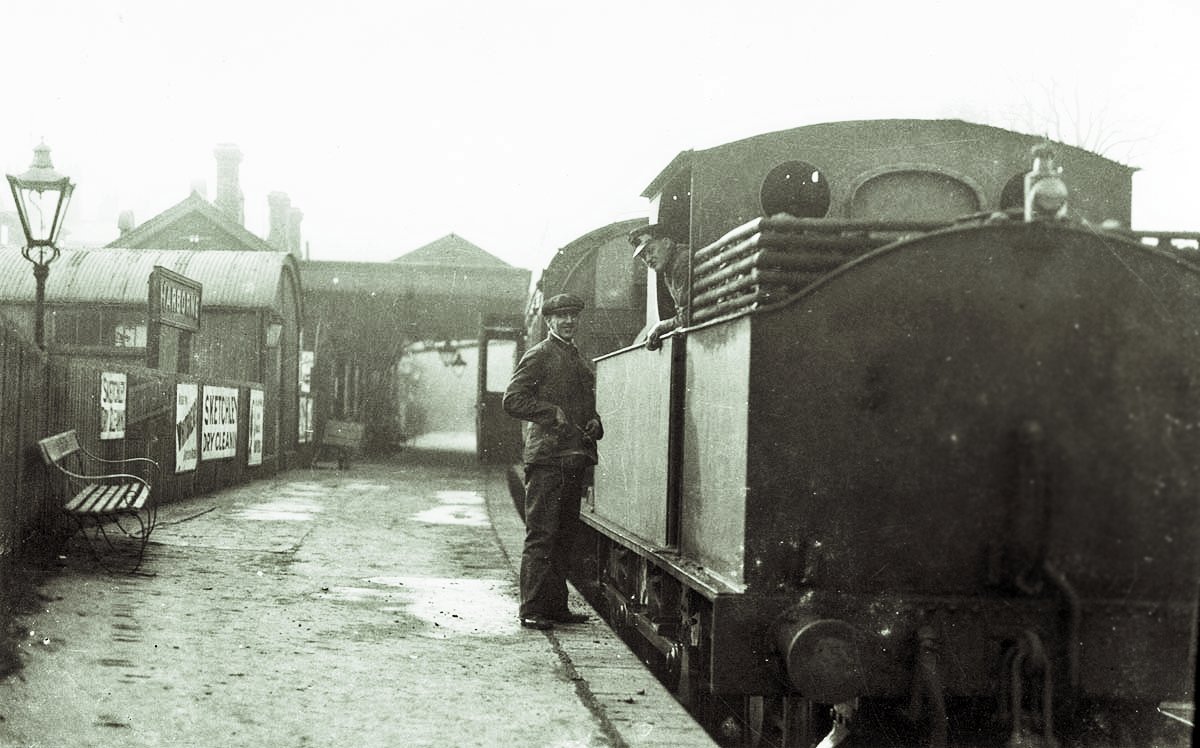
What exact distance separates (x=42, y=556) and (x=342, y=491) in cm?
906

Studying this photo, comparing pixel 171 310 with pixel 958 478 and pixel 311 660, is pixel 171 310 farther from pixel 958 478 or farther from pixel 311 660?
pixel 958 478

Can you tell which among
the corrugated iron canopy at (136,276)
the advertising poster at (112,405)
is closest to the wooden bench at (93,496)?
the advertising poster at (112,405)

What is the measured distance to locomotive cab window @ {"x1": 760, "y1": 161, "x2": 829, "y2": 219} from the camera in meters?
5.57

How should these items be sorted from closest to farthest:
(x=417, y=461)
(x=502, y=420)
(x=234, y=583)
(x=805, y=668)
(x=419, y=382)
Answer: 1. (x=805, y=668)
2. (x=234, y=583)
3. (x=502, y=420)
4. (x=417, y=461)
5. (x=419, y=382)

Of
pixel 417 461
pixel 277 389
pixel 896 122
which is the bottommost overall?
pixel 417 461

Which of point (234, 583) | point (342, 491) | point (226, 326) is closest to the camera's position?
point (234, 583)

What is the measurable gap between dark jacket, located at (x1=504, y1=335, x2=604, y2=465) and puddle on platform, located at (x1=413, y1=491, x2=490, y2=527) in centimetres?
621

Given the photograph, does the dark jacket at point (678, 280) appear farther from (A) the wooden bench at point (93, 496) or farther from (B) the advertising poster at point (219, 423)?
(B) the advertising poster at point (219, 423)

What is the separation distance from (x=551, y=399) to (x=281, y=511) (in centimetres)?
765

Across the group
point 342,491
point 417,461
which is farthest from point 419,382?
point 342,491

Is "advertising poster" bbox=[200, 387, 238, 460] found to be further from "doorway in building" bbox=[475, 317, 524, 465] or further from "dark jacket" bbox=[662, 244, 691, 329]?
"dark jacket" bbox=[662, 244, 691, 329]

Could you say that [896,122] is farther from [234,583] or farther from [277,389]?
[277,389]

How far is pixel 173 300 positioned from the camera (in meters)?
15.1

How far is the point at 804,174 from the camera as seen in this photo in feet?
18.4
